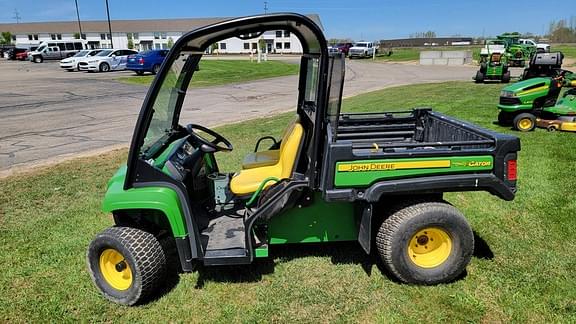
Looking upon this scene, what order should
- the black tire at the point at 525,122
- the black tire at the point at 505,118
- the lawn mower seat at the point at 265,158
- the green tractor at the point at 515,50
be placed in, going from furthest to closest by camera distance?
the green tractor at the point at 515,50 → the black tire at the point at 505,118 → the black tire at the point at 525,122 → the lawn mower seat at the point at 265,158

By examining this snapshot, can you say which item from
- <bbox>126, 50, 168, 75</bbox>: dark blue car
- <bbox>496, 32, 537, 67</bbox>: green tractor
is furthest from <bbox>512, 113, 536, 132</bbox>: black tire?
<bbox>126, 50, 168, 75</bbox>: dark blue car

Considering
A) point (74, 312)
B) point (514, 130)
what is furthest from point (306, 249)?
point (514, 130)

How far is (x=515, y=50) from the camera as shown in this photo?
2491 cm

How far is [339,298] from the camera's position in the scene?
3.12 metres

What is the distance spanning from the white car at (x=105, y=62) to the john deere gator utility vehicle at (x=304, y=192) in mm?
25981

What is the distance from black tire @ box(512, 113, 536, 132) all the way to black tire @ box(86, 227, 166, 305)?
726cm

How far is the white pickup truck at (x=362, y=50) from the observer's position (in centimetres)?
4350

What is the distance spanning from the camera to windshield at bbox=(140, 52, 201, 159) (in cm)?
305

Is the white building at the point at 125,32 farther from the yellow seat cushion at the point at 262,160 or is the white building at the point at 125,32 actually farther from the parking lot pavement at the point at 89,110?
the yellow seat cushion at the point at 262,160

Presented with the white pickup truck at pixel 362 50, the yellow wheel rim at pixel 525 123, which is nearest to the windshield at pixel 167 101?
the yellow wheel rim at pixel 525 123

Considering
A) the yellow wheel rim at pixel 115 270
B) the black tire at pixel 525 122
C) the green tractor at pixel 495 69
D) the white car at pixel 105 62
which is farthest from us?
the white car at pixel 105 62

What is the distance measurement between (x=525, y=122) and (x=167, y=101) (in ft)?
23.1

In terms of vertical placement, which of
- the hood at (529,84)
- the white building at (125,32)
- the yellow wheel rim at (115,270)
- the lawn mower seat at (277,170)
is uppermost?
the white building at (125,32)

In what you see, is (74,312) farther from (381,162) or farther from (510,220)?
(510,220)
